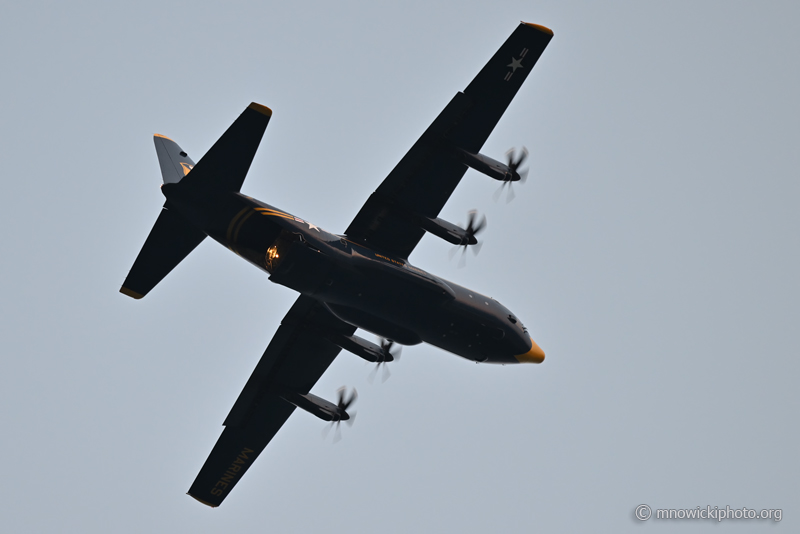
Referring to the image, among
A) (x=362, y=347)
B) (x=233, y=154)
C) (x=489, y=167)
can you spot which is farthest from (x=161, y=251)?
(x=489, y=167)

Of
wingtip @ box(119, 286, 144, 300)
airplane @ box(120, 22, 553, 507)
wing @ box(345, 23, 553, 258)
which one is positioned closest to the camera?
airplane @ box(120, 22, 553, 507)

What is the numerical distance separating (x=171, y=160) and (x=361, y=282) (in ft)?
26.9

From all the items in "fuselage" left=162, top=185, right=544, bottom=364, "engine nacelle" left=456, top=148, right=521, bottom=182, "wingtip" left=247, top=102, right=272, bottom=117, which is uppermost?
"engine nacelle" left=456, top=148, right=521, bottom=182

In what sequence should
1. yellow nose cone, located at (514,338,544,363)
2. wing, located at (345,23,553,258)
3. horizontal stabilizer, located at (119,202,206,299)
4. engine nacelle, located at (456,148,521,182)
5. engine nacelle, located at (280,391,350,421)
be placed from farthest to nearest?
engine nacelle, located at (280,391,350,421) < yellow nose cone, located at (514,338,544,363) < horizontal stabilizer, located at (119,202,206,299) < engine nacelle, located at (456,148,521,182) < wing, located at (345,23,553,258)

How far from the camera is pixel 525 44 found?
3106cm

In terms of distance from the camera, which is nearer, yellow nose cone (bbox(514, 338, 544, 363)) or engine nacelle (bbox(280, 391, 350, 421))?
yellow nose cone (bbox(514, 338, 544, 363))

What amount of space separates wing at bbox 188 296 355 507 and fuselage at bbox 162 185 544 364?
13.7 feet

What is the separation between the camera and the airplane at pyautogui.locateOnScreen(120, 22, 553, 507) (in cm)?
3023

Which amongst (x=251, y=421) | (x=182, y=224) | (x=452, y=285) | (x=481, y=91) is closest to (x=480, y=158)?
(x=481, y=91)

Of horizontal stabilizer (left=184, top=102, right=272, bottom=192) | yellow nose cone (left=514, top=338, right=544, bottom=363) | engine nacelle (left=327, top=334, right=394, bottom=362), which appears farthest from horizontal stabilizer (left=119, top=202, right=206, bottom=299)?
yellow nose cone (left=514, top=338, right=544, bottom=363)

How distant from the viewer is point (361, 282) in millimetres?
31812

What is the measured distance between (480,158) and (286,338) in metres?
11.0

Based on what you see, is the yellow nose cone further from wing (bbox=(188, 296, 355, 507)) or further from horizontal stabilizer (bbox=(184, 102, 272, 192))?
horizontal stabilizer (bbox=(184, 102, 272, 192))

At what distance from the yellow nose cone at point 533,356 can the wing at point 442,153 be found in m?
6.33
